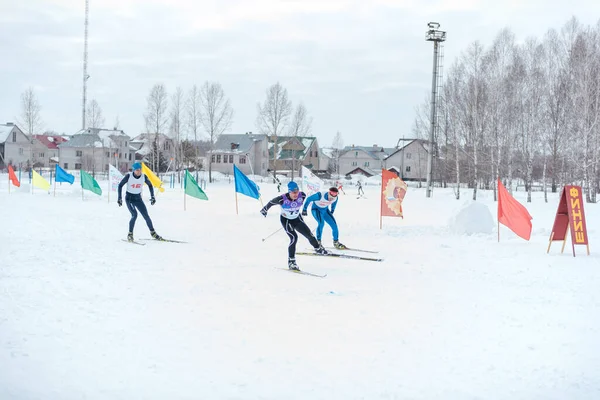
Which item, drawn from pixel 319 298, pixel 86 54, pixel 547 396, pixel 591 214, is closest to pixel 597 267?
pixel 319 298

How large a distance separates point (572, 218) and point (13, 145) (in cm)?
8314

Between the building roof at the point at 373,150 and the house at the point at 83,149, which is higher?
the building roof at the point at 373,150

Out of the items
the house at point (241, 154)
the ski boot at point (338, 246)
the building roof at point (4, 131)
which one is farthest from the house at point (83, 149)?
the ski boot at point (338, 246)

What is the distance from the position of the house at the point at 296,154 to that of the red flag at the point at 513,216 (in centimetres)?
6746

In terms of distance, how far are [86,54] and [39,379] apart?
99.5 meters

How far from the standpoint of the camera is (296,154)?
8725 cm

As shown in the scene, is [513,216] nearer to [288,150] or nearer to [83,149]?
[288,150]

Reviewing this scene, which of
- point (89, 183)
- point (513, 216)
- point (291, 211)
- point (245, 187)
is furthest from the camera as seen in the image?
point (89, 183)

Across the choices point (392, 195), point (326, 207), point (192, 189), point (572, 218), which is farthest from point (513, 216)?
point (192, 189)

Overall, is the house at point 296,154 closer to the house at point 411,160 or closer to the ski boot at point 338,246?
the house at point 411,160

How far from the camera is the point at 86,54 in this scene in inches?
3703

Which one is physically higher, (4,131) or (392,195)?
(4,131)

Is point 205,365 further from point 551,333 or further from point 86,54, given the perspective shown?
A: point 86,54

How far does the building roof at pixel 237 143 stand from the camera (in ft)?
273
